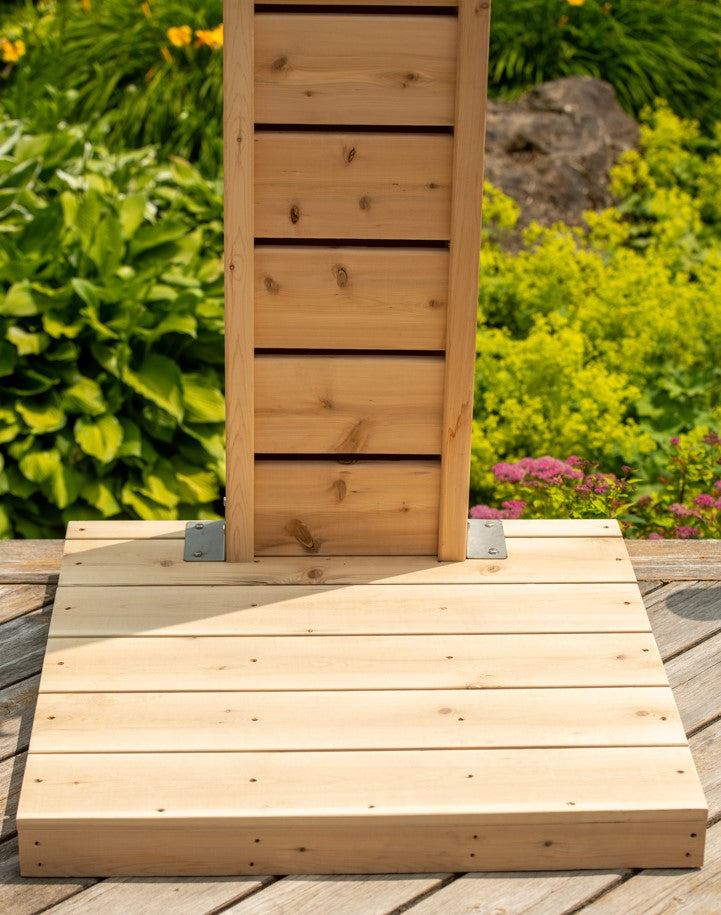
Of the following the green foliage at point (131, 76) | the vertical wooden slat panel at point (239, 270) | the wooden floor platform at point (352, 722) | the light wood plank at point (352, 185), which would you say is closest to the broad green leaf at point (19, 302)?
the wooden floor platform at point (352, 722)

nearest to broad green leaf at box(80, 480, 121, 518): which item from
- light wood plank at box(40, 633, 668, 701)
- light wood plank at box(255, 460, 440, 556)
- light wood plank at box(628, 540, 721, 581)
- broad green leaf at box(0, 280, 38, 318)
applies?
broad green leaf at box(0, 280, 38, 318)

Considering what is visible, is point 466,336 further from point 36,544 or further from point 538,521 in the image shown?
point 36,544

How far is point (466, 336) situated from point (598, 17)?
169 inches

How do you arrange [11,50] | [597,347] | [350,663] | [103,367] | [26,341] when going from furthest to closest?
1. [11,50]
2. [597,347]
3. [103,367]
4. [26,341]
5. [350,663]

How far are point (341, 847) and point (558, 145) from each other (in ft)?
13.9

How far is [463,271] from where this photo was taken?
8.20 ft

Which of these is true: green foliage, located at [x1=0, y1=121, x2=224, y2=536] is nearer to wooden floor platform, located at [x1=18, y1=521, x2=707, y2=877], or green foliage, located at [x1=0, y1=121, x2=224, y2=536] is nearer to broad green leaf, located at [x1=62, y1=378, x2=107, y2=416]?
broad green leaf, located at [x1=62, y1=378, x2=107, y2=416]

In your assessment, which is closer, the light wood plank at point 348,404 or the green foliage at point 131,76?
the light wood plank at point 348,404

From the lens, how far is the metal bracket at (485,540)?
9.01ft

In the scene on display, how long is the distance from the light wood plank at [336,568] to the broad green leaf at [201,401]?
1074mm

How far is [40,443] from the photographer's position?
3.67m

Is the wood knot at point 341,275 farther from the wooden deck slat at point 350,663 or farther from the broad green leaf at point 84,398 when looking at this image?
the broad green leaf at point 84,398

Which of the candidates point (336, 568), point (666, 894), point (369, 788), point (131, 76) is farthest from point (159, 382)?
point (131, 76)

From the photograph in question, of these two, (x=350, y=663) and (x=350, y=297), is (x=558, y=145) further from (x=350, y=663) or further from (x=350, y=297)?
(x=350, y=663)
